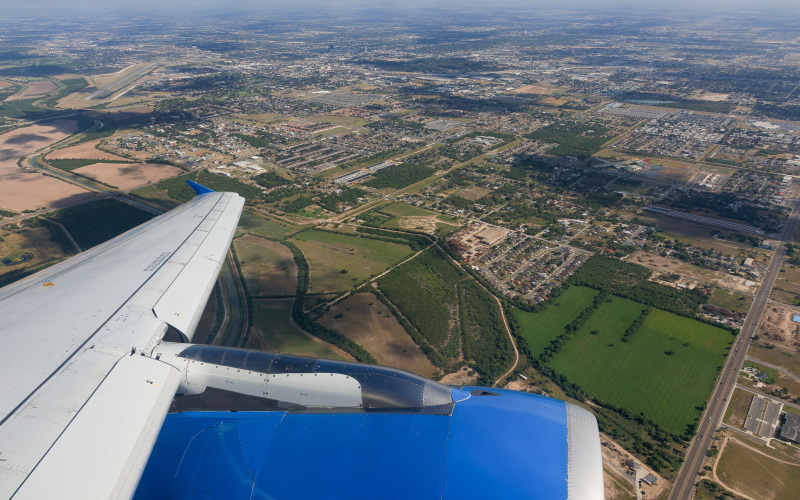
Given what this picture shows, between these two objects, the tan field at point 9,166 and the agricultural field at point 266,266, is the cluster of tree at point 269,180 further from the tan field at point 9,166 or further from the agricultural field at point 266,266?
the tan field at point 9,166

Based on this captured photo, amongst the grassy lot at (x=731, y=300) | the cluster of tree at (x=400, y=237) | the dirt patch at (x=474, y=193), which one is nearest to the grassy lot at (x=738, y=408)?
the grassy lot at (x=731, y=300)

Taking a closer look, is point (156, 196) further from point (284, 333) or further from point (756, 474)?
point (756, 474)

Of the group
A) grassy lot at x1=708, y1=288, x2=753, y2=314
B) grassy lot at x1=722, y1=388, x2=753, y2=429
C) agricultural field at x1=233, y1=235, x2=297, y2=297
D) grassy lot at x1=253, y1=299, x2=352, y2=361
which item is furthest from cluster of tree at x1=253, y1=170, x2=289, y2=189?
grassy lot at x1=722, y1=388, x2=753, y2=429

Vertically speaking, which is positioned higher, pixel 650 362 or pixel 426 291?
pixel 426 291

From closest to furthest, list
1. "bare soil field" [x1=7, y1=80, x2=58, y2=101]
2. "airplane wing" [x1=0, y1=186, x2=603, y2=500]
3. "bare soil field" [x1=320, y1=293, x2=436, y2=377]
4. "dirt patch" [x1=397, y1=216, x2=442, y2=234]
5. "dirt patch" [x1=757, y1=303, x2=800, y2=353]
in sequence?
"airplane wing" [x1=0, y1=186, x2=603, y2=500]
"bare soil field" [x1=320, y1=293, x2=436, y2=377]
"dirt patch" [x1=757, y1=303, x2=800, y2=353]
"dirt patch" [x1=397, y1=216, x2=442, y2=234]
"bare soil field" [x1=7, y1=80, x2=58, y2=101]

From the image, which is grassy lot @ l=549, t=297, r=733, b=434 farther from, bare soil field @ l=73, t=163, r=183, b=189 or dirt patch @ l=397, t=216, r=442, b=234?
bare soil field @ l=73, t=163, r=183, b=189

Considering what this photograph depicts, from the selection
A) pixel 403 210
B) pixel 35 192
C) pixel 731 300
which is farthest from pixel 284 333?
pixel 35 192
